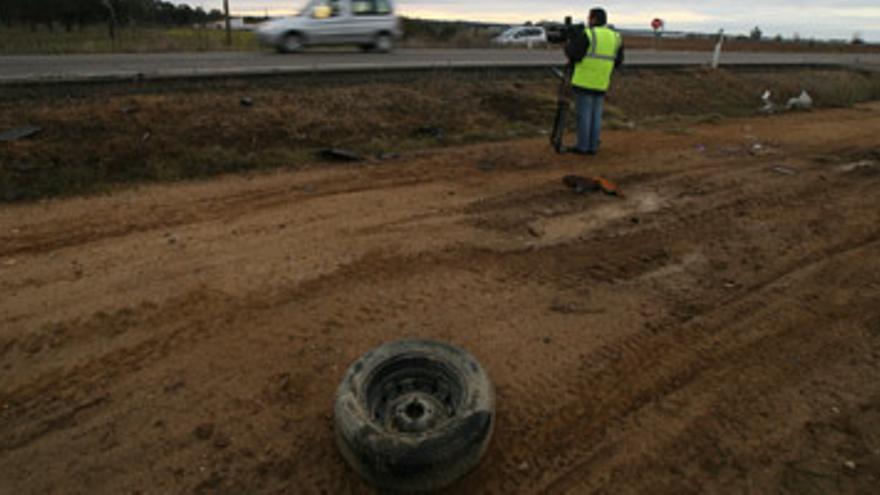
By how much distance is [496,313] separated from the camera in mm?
3836

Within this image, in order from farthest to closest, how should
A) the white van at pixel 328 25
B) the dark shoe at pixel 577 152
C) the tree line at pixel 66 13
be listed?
the tree line at pixel 66 13
the white van at pixel 328 25
the dark shoe at pixel 577 152

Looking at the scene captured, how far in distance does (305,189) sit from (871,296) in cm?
531

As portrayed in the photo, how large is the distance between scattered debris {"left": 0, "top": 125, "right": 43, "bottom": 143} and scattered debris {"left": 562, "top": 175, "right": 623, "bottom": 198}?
6.49m

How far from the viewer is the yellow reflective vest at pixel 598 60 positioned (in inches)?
303

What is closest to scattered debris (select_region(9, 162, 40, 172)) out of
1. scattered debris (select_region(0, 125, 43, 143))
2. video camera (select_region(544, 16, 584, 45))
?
scattered debris (select_region(0, 125, 43, 143))

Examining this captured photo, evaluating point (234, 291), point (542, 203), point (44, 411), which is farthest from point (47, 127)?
point (542, 203)

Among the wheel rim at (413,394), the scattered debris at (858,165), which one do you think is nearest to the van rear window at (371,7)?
the scattered debris at (858,165)

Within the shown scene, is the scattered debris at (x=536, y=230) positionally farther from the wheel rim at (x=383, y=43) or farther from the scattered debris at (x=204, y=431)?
the wheel rim at (x=383, y=43)

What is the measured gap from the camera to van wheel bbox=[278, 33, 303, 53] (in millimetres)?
15734

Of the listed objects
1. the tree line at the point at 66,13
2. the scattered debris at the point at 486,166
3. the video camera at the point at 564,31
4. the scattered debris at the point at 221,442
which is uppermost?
the tree line at the point at 66,13

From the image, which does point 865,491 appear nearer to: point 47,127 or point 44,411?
point 44,411

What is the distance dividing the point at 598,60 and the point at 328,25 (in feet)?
34.3

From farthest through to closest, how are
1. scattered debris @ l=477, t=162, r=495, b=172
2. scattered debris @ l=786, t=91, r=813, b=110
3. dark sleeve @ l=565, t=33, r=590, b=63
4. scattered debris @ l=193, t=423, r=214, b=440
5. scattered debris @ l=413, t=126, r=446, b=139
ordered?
scattered debris @ l=786, t=91, r=813, b=110, scattered debris @ l=413, t=126, r=446, b=139, dark sleeve @ l=565, t=33, r=590, b=63, scattered debris @ l=477, t=162, r=495, b=172, scattered debris @ l=193, t=423, r=214, b=440

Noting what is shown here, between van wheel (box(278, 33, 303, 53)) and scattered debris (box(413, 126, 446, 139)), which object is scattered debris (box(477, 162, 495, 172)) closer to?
scattered debris (box(413, 126, 446, 139))
